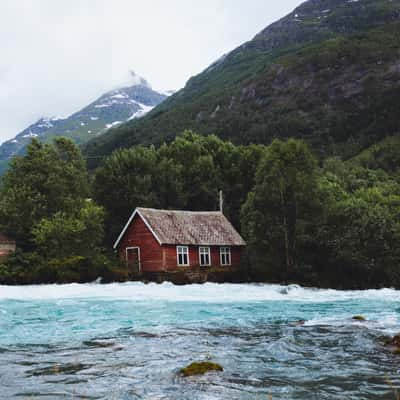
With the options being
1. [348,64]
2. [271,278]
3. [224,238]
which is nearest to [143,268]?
[224,238]

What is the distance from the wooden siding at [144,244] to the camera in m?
41.2

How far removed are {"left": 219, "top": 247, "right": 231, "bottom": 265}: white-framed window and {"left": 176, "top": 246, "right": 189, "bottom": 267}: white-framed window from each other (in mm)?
3518

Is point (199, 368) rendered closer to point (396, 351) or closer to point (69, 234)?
point (396, 351)

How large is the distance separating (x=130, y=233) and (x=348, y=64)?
13343cm

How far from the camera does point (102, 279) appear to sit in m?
38.8

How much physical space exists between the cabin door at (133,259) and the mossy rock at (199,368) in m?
32.4

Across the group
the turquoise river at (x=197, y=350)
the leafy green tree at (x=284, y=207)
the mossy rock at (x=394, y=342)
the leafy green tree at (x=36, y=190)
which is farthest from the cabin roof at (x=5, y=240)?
the mossy rock at (x=394, y=342)

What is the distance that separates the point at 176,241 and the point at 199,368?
31595mm

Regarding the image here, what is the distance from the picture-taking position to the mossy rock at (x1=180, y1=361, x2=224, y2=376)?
993 centimetres

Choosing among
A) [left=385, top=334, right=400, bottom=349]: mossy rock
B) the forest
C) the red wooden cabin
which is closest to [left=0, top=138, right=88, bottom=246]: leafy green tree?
the forest

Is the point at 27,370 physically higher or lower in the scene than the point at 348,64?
lower

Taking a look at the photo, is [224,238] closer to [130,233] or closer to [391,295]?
[130,233]

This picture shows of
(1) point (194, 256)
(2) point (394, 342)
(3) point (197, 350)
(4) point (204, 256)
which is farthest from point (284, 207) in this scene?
(3) point (197, 350)

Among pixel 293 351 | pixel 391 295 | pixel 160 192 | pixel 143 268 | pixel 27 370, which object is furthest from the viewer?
pixel 160 192
